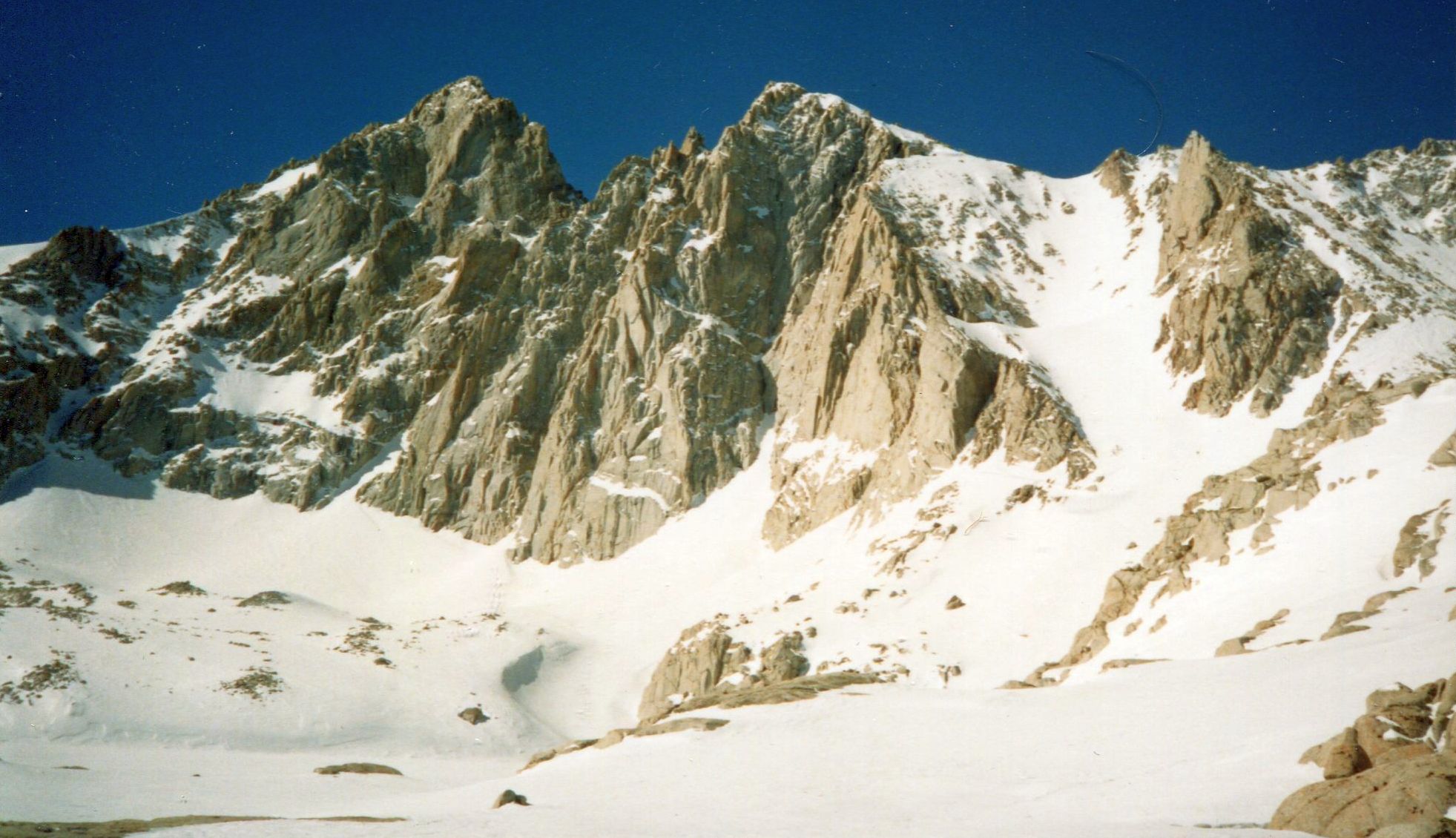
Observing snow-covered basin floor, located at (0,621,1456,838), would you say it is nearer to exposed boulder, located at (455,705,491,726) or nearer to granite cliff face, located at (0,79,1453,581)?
exposed boulder, located at (455,705,491,726)

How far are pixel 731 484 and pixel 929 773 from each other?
5982 cm

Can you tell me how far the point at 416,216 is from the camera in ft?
379

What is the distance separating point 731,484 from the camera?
79.2 meters

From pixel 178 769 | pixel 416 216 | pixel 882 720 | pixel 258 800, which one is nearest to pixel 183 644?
pixel 178 769

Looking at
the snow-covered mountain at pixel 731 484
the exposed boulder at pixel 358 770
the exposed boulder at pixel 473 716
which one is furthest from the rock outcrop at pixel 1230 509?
the exposed boulder at pixel 473 716

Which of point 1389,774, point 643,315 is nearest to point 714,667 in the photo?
A: point 1389,774

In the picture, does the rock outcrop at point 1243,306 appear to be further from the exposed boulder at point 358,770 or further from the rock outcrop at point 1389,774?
the exposed boulder at point 358,770

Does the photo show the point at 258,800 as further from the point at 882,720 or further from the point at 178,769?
the point at 882,720

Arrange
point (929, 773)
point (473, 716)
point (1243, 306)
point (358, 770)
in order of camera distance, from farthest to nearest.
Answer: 1. point (1243, 306)
2. point (473, 716)
3. point (358, 770)
4. point (929, 773)

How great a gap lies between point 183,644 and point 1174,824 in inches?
1921

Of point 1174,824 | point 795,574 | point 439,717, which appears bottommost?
point 1174,824

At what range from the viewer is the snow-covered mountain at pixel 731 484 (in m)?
22.2

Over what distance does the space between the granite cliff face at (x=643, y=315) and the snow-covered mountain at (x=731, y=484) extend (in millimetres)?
436

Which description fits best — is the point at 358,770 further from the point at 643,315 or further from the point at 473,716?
the point at 643,315
